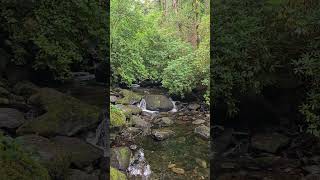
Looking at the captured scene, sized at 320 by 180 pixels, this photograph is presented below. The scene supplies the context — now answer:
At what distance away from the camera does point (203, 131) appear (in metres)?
4.07

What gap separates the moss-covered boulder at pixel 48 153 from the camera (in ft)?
11.0

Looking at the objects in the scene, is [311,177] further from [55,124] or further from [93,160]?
[55,124]

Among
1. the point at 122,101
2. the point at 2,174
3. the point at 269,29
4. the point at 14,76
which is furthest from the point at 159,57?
the point at 2,174

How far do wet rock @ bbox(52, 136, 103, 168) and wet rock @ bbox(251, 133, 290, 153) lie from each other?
1.55m

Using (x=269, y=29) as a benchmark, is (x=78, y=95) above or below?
below

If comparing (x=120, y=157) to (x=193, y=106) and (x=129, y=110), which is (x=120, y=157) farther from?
(x=193, y=106)

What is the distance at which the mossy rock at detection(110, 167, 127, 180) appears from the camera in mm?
3826

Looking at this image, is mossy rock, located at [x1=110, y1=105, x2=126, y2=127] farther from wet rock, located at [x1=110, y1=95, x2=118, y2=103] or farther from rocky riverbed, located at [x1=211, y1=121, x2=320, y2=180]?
rocky riverbed, located at [x1=211, y1=121, x2=320, y2=180]

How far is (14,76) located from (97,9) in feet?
3.15

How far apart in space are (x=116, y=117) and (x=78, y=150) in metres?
0.53

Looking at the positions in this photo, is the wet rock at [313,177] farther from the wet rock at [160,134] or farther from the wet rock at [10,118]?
the wet rock at [10,118]

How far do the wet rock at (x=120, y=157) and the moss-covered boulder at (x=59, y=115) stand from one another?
1.17 ft

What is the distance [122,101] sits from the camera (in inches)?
158

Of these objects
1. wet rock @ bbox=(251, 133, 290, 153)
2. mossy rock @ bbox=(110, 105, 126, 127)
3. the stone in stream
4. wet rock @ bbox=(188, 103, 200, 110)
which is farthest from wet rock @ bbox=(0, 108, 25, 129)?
wet rock @ bbox=(251, 133, 290, 153)
